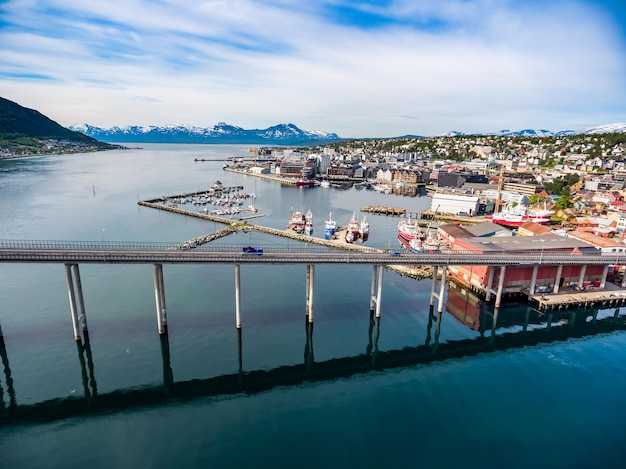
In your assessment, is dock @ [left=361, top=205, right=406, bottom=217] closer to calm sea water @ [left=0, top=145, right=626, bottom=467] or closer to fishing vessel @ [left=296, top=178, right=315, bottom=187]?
calm sea water @ [left=0, top=145, right=626, bottom=467]

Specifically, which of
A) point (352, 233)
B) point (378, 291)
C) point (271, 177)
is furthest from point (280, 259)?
point (271, 177)

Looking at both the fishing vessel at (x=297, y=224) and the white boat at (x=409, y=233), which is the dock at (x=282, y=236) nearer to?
the fishing vessel at (x=297, y=224)

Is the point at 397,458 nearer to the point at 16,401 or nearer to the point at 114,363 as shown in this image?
the point at 114,363

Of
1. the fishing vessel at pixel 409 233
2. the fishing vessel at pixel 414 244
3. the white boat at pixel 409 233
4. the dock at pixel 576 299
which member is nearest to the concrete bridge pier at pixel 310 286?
the fishing vessel at pixel 414 244

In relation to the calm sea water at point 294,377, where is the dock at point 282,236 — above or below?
above

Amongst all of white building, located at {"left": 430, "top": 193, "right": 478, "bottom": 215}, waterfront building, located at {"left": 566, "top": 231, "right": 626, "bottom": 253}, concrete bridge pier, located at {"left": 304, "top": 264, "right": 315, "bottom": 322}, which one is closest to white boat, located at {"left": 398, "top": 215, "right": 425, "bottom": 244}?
waterfront building, located at {"left": 566, "top": 231, "right": 626, "bottom": 253}

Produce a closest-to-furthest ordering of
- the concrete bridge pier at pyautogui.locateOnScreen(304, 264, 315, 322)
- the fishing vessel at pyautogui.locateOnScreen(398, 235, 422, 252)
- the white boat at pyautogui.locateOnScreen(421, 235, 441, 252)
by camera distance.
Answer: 1. the concrete bridge pier at pyautogui.locateOnScreen(304, 264, 315, 322)
2. the white boat at pyautogui.locateOnScreen(421, 235, 441, 252)
3. the fishing vessel at pyautogui.locateOnScreen(398, 235, 422, 252)
